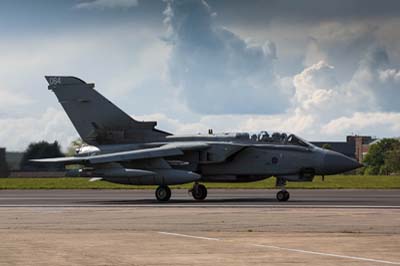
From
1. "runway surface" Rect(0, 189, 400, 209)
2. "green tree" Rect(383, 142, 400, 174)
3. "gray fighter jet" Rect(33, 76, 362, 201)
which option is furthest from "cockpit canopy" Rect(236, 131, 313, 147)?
"green tree" Rect(383, 142, 400, 174)

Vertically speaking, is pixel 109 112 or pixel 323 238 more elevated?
pixel 109 112

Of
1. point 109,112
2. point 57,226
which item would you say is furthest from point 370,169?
point 57,226

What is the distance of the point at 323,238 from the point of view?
1603 centimetres

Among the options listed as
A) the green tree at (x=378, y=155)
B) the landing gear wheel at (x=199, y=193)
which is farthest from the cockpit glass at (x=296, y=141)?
the green tree at (x=378, y=155)

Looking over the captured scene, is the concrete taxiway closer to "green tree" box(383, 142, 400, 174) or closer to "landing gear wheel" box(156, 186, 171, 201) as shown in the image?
"landing gear wheel" box(156, 186, 171, 201)

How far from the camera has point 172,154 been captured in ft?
105

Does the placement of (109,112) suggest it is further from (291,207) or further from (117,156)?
(291,207)

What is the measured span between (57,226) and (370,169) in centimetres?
14701

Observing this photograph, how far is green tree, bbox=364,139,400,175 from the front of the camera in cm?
16091

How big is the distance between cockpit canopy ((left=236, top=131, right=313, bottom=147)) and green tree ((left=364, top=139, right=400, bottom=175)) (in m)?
127

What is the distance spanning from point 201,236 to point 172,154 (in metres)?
15.5

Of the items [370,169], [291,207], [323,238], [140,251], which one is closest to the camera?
[140,251]

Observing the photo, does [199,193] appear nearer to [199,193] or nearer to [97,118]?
[199,193]

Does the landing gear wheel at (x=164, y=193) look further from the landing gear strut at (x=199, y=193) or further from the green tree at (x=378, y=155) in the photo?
the green tree at (x=378, y=155)
